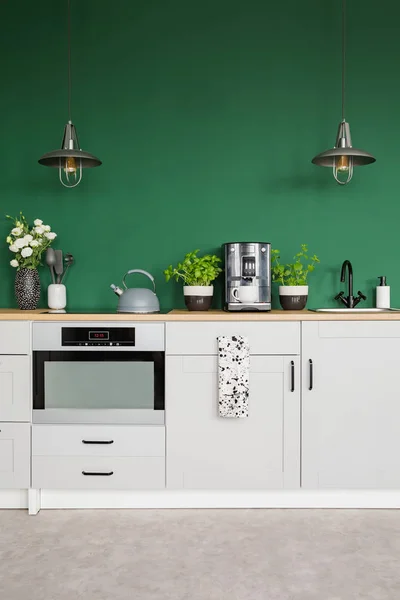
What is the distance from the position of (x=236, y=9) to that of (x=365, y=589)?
320cm

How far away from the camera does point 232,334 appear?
272 centimetres

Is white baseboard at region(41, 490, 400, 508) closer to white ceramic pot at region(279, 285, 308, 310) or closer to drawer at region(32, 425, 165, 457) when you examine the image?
drawer at region(32, 425, 165, 457)

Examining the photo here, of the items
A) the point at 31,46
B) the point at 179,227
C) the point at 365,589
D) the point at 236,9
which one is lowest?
the point at 365,589

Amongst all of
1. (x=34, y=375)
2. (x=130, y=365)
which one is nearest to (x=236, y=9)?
(x=130, y=365)

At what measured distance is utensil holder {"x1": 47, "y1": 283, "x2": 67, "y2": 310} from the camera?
3.16m

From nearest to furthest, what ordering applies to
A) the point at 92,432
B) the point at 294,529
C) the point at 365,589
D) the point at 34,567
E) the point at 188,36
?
1. the point at 365,589
2. the point at 34,567
3. the point at 294,529
4. the point at 92,432
5. the point at 188,36

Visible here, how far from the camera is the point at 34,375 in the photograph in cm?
273

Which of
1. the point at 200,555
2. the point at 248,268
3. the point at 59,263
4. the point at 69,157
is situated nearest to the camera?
the point at 200,555

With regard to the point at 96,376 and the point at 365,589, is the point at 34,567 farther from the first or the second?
the point at 365,589

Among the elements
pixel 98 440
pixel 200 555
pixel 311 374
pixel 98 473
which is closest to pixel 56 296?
pixel 98 440

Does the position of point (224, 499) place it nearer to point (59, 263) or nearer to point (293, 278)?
point (293, 278)

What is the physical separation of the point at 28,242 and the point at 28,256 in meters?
0.08

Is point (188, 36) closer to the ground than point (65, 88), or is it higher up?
higher up

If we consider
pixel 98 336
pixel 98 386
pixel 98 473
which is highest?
pixel 98 336
